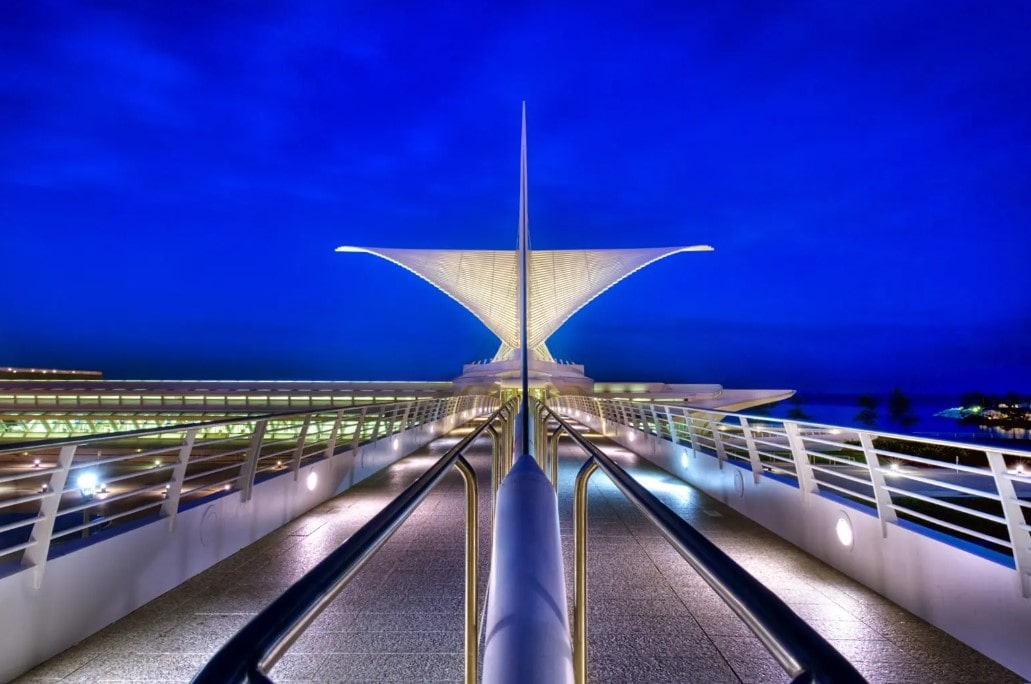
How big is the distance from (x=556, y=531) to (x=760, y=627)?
1023 millimetres

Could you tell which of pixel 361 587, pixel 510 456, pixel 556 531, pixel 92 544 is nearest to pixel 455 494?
pixel 510 456

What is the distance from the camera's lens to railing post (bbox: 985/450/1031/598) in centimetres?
308

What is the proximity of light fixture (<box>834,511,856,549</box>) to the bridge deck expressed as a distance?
9.7 inches

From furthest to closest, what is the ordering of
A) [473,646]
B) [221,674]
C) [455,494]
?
1. [455,494]
2. [473,646]
3. [221,674]

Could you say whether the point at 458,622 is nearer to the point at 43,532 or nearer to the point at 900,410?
the point at 43,532

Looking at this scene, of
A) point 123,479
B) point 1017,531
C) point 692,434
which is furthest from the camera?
point 692,434

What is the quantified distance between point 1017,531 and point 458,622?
303cm

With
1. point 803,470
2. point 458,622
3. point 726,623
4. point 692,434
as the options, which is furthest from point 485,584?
point 692,434

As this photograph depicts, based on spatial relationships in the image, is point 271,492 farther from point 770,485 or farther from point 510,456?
point 770,485

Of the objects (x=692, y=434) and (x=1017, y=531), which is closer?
(x=1017, y=531)

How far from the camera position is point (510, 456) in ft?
19.9

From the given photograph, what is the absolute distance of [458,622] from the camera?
3.57 meters

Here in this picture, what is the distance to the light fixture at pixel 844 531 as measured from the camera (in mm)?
4578

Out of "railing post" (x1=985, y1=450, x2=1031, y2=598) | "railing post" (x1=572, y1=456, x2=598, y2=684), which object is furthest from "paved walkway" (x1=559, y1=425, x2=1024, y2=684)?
"railing post" (x1=572, y1=456, x2=598, y2=684)
